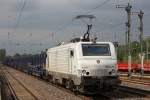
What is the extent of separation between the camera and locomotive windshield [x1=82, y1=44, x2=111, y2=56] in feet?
72.9

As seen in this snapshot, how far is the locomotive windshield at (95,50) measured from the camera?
72.9 feet

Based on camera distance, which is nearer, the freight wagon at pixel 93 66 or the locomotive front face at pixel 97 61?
the freight wagon at pixel 93 66

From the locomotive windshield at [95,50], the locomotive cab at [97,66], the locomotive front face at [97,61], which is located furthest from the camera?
the locomotive windshield at [95,50]

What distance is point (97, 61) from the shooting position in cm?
2184

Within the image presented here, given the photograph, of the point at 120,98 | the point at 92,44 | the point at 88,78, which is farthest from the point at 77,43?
the point at 120,98

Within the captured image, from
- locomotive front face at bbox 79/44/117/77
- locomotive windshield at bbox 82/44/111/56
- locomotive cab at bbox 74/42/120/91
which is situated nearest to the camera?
locomotive cab at bbox 74/42/120/91

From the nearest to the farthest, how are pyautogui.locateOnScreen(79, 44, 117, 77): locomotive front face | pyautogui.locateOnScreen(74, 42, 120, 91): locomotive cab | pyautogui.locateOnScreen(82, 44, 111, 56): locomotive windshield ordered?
pyautogui.locateOnScreen(74, 42, 120, 91): locomotive cab
pyautogui.locateOnScreen(79, 44, 117, 77): locomotive front face
pyautogui.locateOnScreen(82, 44, 111, 56): locomotive windshield

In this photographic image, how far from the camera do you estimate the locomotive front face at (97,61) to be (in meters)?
21.6

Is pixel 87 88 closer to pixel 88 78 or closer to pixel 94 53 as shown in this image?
pixel 88 78

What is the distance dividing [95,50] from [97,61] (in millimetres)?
728

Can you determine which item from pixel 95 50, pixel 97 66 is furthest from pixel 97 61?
pixel 95 50

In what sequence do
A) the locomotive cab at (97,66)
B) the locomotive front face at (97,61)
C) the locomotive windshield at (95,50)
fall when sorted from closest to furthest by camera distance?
the locomotive cab at (97,66), the locomotive front face at (97,61), the locomotive windshield at (95,50)

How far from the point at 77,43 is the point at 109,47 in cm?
167

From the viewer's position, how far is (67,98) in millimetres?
Result: 22125
